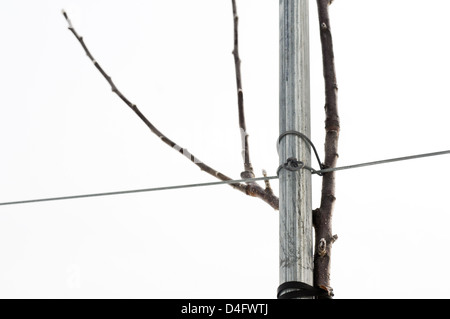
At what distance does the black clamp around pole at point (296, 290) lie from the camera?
1538 millimetres

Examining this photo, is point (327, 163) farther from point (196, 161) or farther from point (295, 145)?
point (196, 161)

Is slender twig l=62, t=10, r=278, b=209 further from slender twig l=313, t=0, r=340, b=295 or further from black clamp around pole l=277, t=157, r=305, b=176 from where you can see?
black clamp around pole l=277, t=157, r=305, b=176

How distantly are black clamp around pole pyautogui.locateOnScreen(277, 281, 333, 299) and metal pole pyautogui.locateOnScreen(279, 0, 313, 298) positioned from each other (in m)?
0.02

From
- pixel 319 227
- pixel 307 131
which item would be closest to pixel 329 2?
pixel 307 131

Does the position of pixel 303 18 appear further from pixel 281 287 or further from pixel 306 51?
pixel 281 287

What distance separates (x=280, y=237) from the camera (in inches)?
63.7

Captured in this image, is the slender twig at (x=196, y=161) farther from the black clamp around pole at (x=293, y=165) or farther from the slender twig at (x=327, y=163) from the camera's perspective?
the black clamp around pole at (x=293, y=165)

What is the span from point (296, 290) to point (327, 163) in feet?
1.40

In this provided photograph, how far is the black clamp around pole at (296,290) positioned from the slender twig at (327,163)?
0.07m

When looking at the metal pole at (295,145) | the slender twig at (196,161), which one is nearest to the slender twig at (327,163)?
the metal pole at (295,145)

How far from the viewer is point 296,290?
1540 millimetres

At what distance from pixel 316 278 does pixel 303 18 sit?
637 millimetres

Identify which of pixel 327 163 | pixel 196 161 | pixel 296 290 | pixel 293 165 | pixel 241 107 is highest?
pixel 241 107

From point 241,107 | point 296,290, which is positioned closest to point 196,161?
point 241,107
